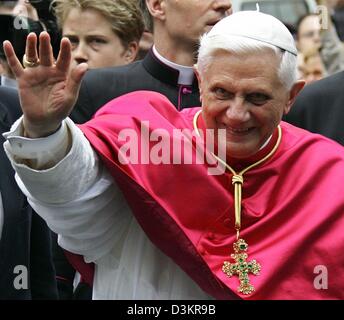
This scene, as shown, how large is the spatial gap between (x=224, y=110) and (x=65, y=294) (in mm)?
1662

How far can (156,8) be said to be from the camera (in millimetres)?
5777

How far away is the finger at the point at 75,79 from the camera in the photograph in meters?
3.86

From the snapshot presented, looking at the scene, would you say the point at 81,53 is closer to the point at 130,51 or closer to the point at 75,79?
the point at 130,51

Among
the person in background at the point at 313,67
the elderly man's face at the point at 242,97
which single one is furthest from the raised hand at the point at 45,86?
the person in background at the point at 313,67

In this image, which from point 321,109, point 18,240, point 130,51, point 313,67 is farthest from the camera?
point 313,67

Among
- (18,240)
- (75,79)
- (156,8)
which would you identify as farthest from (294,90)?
(156,8)

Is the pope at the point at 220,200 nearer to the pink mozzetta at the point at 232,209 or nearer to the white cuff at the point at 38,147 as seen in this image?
the pink mozzetta at the point at 232,209

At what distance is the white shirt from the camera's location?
391 centimetres

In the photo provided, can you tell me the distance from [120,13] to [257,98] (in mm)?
2071

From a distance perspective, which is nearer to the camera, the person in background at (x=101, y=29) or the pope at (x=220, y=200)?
the pope at (x=220, y=200)

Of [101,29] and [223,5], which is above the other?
[101,29]

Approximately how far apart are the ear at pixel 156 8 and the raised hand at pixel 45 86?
6.24 feet

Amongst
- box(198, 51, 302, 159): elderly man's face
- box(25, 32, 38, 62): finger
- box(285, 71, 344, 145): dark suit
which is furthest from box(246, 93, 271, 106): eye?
box(285, 71, 344, 145): dark suit
